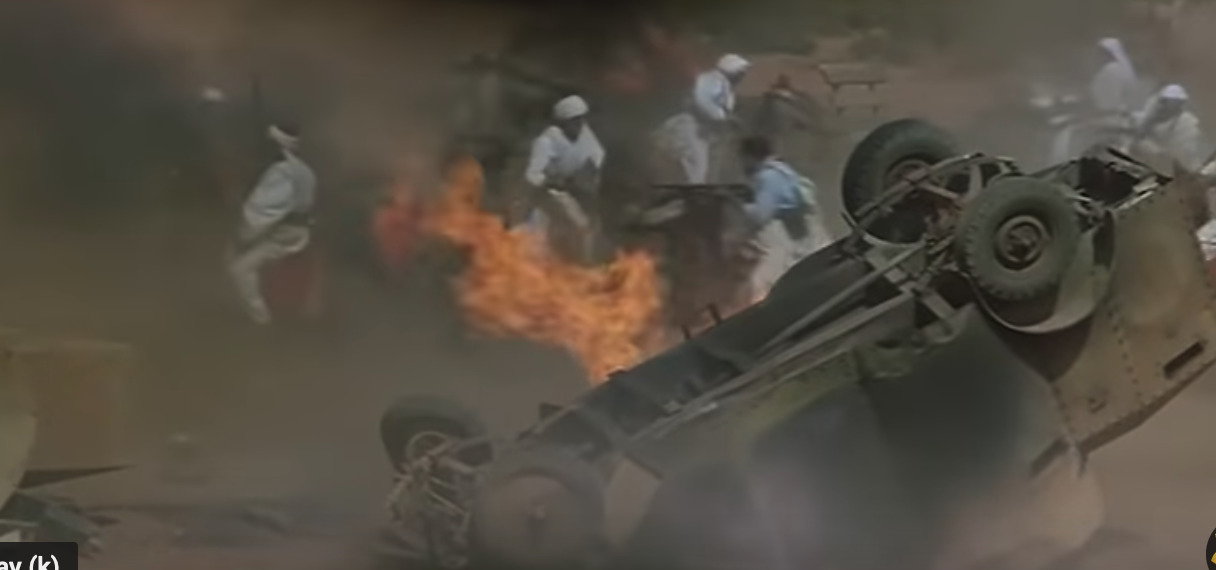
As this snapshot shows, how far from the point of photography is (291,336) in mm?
3873

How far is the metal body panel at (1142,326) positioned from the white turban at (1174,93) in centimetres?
22

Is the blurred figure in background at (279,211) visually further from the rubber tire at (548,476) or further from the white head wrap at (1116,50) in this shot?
the white head wrap at (1116,50)

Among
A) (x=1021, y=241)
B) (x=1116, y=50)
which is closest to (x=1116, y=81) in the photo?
(x=1116, y=50)

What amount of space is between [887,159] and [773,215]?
0.98 feet

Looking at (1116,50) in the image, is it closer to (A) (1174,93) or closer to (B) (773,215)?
(A) (1174,93)

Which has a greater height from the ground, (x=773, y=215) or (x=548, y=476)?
(x=773, y=215)

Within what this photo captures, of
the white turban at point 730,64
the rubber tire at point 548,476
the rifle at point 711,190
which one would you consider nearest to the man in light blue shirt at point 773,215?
the rifle at point 711,190

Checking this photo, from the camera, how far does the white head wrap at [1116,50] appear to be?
12.7 feet

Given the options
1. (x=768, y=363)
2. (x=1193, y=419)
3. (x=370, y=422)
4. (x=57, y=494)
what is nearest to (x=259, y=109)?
(x=370, y=422)

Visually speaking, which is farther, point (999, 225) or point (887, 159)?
point (887, 159)

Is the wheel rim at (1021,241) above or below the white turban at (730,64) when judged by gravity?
below

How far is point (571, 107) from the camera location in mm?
3846

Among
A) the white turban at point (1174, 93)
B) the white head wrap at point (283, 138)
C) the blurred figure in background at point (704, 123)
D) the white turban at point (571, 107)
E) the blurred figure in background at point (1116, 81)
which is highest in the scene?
the white head wrap at point (283, 138)

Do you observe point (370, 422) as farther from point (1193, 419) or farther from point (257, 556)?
point (1193, 419)
